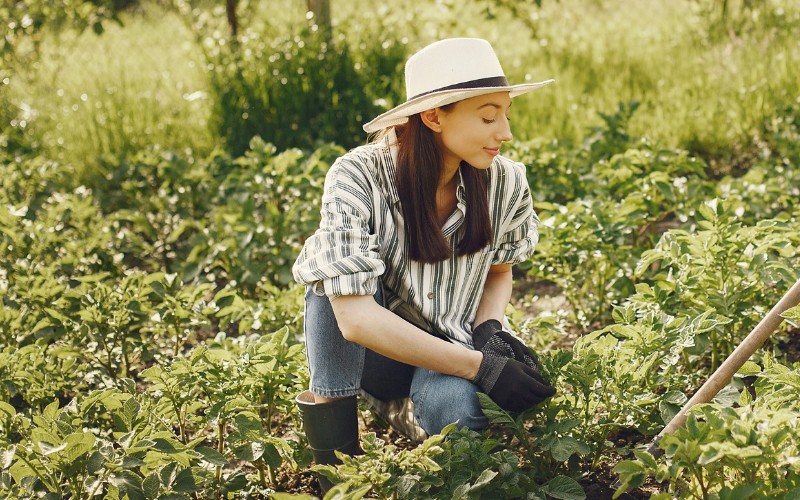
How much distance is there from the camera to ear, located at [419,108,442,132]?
2.20 meters

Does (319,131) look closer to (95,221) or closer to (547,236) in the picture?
(95,221)

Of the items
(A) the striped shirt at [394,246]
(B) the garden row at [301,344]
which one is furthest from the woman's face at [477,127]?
(B) the garden row at [301,344]

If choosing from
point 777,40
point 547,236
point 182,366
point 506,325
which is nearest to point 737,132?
point 777,40

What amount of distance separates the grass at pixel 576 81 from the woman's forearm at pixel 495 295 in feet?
6.61

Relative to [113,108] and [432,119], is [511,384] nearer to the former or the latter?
[432,119]

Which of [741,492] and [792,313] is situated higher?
[792,313]

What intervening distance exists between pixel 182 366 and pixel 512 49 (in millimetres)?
4837

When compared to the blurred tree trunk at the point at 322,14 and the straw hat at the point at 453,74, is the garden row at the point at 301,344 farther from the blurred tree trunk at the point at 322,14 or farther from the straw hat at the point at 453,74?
the blurred tree trunk at the point at 322,14

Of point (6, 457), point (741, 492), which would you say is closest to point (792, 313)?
point (741, 492)

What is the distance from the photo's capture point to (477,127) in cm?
218

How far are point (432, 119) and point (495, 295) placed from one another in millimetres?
545

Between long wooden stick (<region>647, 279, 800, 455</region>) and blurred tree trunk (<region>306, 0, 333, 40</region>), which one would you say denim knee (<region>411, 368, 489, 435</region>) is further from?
blurred tree trunk (<region>306, 0, 333, 40</region>)

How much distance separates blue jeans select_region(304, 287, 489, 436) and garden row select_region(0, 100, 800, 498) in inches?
3.6

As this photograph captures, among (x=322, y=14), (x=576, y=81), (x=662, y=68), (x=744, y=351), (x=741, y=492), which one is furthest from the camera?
(x=576, y=81)
